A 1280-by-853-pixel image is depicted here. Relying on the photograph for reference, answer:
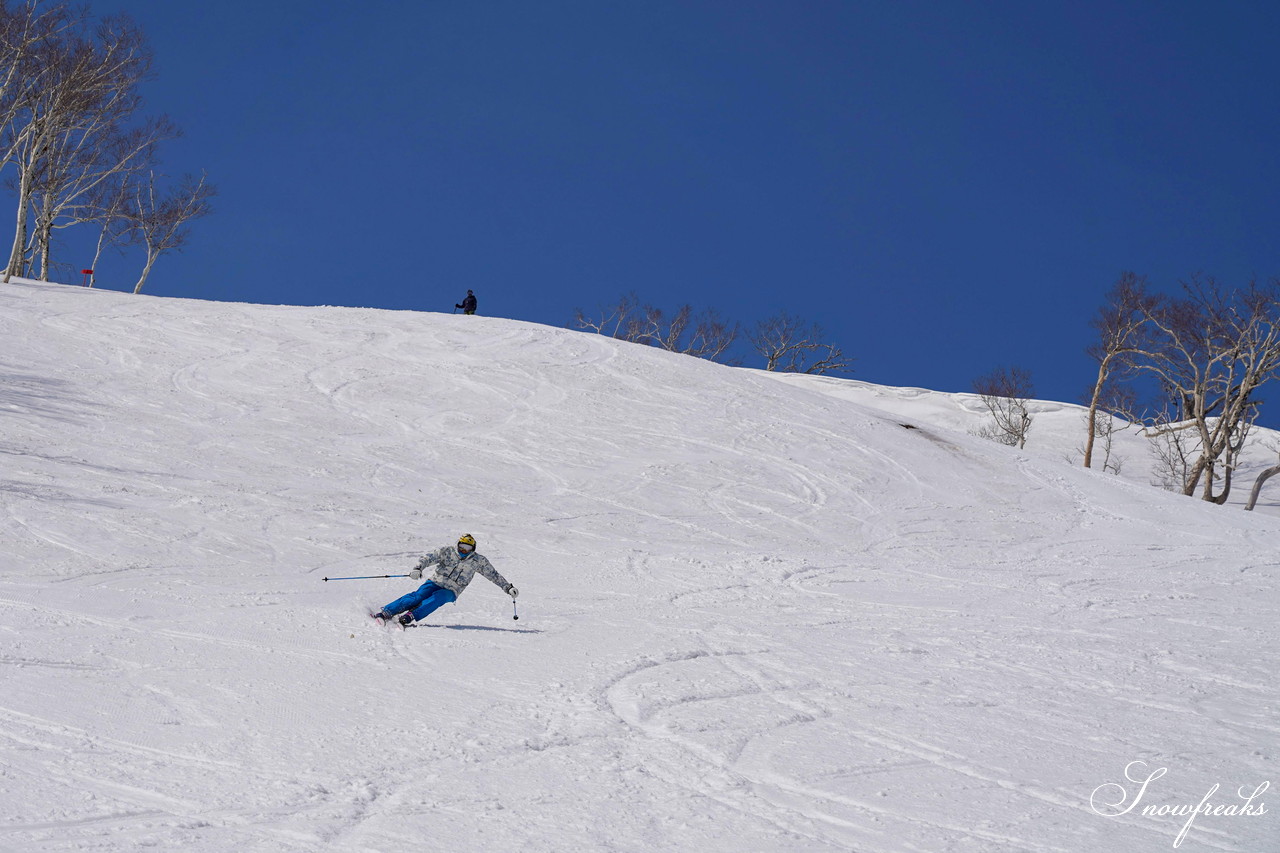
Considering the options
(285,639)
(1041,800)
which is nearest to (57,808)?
(285,639)

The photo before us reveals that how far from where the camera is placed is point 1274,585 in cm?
1485

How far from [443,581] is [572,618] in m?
1.51

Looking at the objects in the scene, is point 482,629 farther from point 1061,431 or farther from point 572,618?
point 1061,431

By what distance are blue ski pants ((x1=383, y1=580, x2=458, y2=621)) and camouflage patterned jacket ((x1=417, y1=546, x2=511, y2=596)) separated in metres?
0.06

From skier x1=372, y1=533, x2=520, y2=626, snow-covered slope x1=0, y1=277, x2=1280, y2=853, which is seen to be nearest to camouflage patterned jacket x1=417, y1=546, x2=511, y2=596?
skier x1=372, y1=533, x2=520, y2=626

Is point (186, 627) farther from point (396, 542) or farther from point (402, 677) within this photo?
point (396, 542)

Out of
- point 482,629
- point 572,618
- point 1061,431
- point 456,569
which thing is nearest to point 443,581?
point 456,569

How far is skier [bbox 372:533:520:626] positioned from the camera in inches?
365

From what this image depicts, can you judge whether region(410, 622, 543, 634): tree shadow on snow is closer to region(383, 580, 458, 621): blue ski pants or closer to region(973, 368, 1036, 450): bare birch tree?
region(383, 580, 458, 621): blue ski pants

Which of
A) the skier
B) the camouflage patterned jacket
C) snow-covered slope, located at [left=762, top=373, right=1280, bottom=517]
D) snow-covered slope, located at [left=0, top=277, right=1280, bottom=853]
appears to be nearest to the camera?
snow-covered slope, located at [left=0, top=277, right=1280, bottom=853]

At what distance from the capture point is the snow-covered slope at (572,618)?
16.1ft

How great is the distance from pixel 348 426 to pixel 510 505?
4659mm


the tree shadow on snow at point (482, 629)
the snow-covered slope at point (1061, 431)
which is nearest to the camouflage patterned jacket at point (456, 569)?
the tree shadow on snow at point (482, 629)

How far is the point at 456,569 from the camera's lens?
31.4 ft
